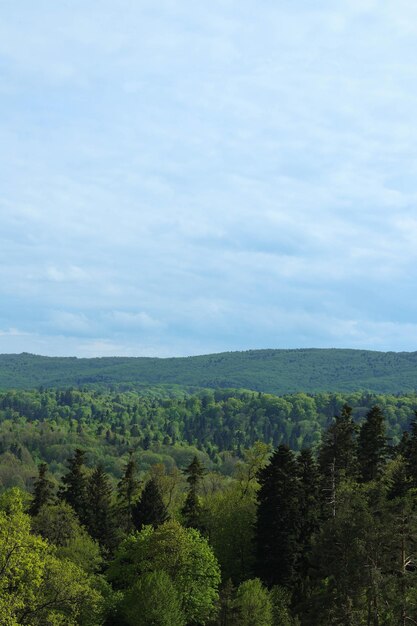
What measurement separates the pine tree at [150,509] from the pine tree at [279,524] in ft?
57.1

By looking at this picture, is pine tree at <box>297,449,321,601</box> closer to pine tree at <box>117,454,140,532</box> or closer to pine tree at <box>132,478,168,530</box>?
pine tree at <box>132,478,168,530</box>

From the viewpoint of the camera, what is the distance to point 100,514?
325 ft

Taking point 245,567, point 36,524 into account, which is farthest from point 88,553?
point 245,567

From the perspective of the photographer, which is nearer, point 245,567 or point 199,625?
point 199,625

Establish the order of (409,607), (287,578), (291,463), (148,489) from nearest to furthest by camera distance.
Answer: (409,607)
(287,578)
(291,463)
(148,489)

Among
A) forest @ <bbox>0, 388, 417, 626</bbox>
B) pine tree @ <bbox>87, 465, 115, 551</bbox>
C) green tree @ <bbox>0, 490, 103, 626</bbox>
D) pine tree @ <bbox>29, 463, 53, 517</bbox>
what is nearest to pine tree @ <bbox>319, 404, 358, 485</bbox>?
forest @ <bbox>0, 388, 417, 626</bbox>

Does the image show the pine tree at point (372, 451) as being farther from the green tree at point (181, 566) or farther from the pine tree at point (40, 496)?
the pine tree at point (40, 496)

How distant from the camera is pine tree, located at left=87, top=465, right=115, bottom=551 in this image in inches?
3851

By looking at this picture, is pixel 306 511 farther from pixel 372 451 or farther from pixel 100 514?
pixel 100 514

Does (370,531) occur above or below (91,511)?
above

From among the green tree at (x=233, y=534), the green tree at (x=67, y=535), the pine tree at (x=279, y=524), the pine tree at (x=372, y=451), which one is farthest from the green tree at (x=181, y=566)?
the pine tree at (x=372, y=451)

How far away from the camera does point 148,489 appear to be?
9469 cm

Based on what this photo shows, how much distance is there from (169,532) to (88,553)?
14.2 meters

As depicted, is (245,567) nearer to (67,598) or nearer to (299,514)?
(299,514)
